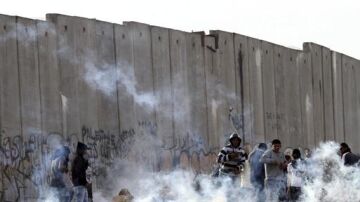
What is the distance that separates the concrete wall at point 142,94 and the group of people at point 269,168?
217cm

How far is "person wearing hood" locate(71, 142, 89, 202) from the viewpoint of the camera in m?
17.8

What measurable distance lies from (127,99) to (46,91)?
273 cm

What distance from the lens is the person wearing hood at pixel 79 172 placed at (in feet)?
58.5

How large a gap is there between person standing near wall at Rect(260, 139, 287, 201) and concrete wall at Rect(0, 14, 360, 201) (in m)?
2.58

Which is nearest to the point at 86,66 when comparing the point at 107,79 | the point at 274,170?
the point at 107,79

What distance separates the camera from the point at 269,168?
65.9 feet

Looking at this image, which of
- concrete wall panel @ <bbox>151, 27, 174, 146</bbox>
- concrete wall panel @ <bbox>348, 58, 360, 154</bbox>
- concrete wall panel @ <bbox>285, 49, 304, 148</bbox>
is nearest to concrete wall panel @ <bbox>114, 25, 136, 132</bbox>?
concrete wall panel @ <bbox>151, 27, 174, 146</bbox>

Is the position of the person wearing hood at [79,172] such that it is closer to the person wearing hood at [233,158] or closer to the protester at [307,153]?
the person wearing hood at [233,158]

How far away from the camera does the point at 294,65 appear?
93.5ft

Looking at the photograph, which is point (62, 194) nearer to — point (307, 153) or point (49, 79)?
point (49, 79)

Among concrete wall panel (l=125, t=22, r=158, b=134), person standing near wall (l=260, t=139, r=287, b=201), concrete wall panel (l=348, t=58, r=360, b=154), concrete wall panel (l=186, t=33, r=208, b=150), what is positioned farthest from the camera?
concrete wall panel (l=348, t=58, r=360, b=154)

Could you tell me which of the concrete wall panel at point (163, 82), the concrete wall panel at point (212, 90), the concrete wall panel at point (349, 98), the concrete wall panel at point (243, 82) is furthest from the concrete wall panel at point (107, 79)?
the concrete wall panel at point (349, 98)

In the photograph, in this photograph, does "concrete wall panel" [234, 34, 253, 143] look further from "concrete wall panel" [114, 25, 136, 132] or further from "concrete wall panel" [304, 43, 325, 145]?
"concrete wall panel" [114, 25, 136, 132]

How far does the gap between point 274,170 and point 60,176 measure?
14.0 ft
